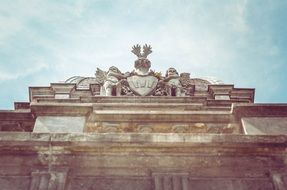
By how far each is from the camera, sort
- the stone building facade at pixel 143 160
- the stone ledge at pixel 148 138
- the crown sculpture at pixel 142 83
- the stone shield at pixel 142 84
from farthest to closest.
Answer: the crown sculpture at pixel 142 83 → the stone shield at pixel 142 84 → the stone ledge at pixel 148 138 → the stone building facade at pixel 143 160

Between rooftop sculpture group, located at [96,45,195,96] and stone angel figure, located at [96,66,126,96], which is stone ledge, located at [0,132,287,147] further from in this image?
stone angel figure, located at [96,66,126,96]

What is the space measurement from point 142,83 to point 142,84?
0.19ft

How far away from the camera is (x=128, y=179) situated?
23.9 feet

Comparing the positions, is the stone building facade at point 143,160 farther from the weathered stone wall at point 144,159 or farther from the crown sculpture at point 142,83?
the crown sculpture at point 142,83

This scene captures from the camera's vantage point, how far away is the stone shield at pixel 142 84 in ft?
42.0

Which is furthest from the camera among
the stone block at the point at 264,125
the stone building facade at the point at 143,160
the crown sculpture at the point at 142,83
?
the crown sculpture at the point at 142,83

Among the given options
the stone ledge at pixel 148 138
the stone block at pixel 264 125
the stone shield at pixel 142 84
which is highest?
the stone shield at pixel 142 84

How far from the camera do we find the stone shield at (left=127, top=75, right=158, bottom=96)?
12812mm

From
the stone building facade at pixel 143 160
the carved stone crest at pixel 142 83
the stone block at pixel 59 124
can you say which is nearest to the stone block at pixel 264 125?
the stone building facade at pixel 143 160

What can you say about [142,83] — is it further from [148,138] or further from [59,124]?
[148,138]

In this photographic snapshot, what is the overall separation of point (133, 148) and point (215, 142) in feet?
4.67

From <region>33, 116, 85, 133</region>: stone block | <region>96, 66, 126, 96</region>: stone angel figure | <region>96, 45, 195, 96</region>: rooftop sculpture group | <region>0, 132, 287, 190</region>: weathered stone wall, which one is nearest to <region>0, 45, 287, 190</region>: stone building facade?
<region>0, 132, 287, 190</region>: weathered stone wall

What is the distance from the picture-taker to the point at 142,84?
13125 millimetres

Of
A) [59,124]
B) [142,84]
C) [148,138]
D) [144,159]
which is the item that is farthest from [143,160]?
[142,84]
